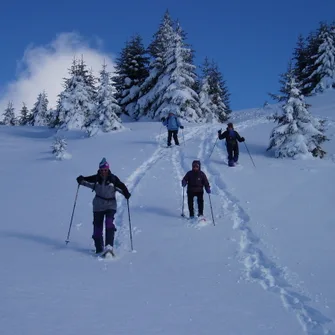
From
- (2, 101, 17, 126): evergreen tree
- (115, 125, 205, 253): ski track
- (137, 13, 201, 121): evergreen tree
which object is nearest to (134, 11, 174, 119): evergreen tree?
(137, 13, 201, 121): evergreen tree

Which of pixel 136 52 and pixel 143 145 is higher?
pixel 136 52

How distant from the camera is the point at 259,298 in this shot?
5309mm

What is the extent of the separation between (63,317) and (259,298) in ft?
8.82

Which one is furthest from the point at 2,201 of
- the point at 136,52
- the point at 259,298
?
the point at 136,52

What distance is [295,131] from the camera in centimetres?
1658

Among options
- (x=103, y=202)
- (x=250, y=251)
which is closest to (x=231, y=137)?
(x=250, y=251)

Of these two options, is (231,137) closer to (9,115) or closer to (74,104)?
(74,104)

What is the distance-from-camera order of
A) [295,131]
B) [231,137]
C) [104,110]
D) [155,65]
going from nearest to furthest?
[231,137] < [295,131] < [104,110] < [155,65]

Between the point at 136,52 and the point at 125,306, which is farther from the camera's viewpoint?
the point at 136,52

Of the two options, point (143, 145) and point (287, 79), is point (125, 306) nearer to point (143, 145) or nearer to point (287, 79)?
point (287, 79)

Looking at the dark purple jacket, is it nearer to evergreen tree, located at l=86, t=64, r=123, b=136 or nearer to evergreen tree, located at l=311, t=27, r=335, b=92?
evergreen tree, located at l=86, t=64, r=123, b=136

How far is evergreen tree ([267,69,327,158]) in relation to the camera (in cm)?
1634

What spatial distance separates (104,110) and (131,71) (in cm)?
1335

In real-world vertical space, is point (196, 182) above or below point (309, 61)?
below
